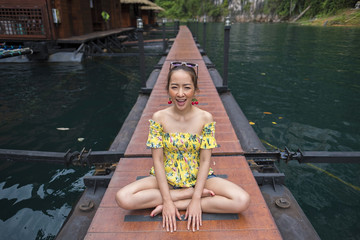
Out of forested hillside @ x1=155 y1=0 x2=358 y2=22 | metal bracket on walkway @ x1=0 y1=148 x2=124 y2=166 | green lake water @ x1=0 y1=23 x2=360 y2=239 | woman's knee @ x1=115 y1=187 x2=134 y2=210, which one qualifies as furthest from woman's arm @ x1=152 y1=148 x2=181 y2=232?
forested hillside @ x1=155 y1=0 x2=358 y2=22

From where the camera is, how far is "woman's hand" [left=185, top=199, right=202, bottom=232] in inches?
82.4

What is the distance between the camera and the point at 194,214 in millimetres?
2121

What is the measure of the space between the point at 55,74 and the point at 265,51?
1398 cm

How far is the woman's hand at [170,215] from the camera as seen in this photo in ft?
6.85

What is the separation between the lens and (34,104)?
807cm

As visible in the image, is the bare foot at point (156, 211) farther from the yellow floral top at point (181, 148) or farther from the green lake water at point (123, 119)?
the green lake water at point (123, 119)

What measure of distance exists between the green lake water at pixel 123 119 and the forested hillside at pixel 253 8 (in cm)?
4095

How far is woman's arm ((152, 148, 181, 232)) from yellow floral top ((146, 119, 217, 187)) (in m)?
0.11

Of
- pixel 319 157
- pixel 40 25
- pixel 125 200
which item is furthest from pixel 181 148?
pixel 40 25

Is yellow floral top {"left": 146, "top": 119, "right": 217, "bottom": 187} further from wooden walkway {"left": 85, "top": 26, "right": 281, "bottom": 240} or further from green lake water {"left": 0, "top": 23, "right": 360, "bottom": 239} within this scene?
green lake water {"left": 0, "top": 23, "right": 360, "bottom": 239}

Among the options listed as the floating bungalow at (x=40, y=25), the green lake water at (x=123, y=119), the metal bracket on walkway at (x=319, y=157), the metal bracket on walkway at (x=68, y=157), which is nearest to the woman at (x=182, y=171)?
the metal bracket on walkway at (x=68, y=157)

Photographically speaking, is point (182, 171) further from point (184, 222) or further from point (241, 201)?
point (241, 201)

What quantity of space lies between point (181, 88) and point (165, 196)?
0.96 metres

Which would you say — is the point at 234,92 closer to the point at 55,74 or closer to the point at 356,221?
the point at 356,221
